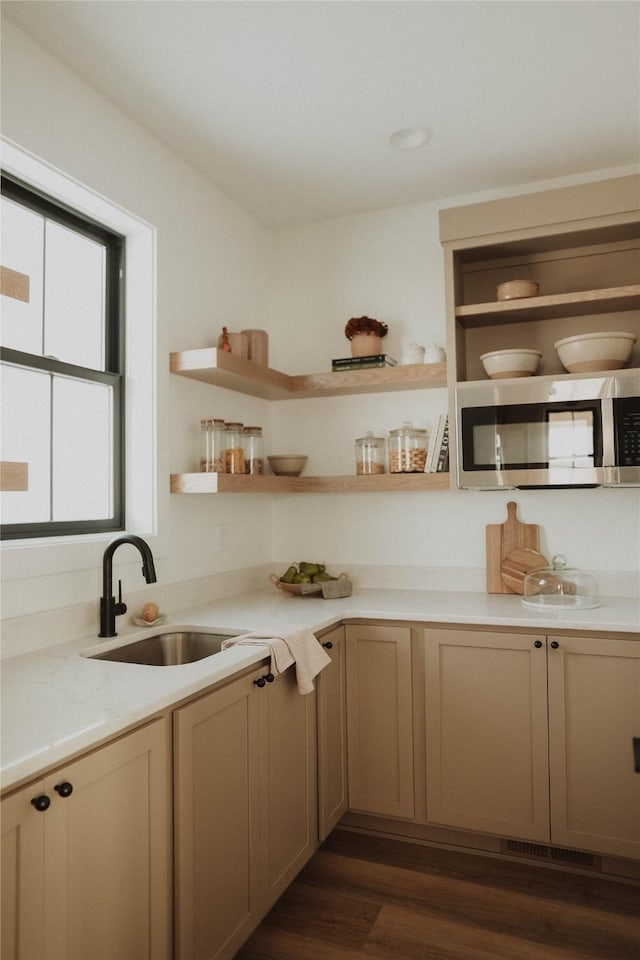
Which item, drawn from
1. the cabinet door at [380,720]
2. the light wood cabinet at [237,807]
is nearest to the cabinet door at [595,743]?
the cabinet door at [380,720]

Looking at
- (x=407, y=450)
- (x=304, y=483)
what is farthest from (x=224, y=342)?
(x=407, y=450)

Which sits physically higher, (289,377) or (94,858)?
(289,377)

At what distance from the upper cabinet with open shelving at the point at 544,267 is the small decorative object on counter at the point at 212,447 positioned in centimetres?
96

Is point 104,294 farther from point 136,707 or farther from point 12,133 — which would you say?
point 136,707

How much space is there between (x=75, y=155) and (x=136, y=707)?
1729 millimetres

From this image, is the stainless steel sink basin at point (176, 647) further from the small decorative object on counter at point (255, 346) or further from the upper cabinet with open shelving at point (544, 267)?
the upper cabinet with open shelving at point (544, 267)

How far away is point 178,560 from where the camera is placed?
264cm

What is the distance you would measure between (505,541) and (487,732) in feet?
2.79

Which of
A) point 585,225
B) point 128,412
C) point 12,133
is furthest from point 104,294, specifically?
point 585,225

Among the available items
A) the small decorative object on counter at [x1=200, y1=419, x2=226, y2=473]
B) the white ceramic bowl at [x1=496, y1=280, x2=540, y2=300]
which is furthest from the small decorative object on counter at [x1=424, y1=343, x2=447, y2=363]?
the small decorative object on counter at [x1=200, y1=419, x2=226, y2=473]

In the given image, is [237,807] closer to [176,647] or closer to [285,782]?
[285,782]

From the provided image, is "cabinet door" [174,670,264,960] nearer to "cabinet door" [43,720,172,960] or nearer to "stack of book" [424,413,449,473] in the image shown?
"cabinet door" [43,720,172,960]

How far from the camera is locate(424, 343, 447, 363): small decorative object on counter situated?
294 centimetres

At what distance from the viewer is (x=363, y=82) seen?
224 cm
